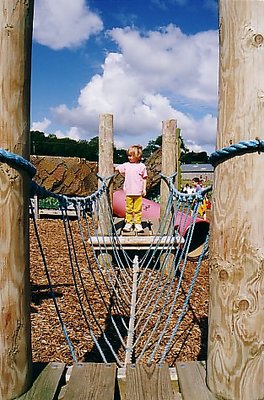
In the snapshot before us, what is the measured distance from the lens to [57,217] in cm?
1042

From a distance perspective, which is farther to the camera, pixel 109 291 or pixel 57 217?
pixel 57 217

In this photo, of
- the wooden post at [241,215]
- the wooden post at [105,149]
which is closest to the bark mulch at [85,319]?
the wooden post at [105,149]

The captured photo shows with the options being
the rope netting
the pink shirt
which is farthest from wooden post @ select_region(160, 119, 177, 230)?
the pink shirt

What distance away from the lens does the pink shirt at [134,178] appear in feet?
18.2

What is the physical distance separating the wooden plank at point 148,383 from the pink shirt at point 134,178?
4047 mm

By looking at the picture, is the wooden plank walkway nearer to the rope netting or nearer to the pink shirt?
the rope netting

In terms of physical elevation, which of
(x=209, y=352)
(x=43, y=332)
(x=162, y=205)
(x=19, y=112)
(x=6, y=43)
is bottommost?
(x=43, y=332)

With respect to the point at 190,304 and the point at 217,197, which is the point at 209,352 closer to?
the point at 217,197

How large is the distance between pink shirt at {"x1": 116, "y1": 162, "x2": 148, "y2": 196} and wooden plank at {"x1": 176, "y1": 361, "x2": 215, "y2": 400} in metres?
4.04

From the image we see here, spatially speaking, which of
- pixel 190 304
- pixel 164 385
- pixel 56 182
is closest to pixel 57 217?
pixel 56 182

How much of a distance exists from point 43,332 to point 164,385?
2.09 metres

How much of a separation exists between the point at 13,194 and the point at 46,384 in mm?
609

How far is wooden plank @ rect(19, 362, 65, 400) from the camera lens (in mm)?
1338

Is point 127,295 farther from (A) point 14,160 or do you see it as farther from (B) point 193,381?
(A) point 14,160
